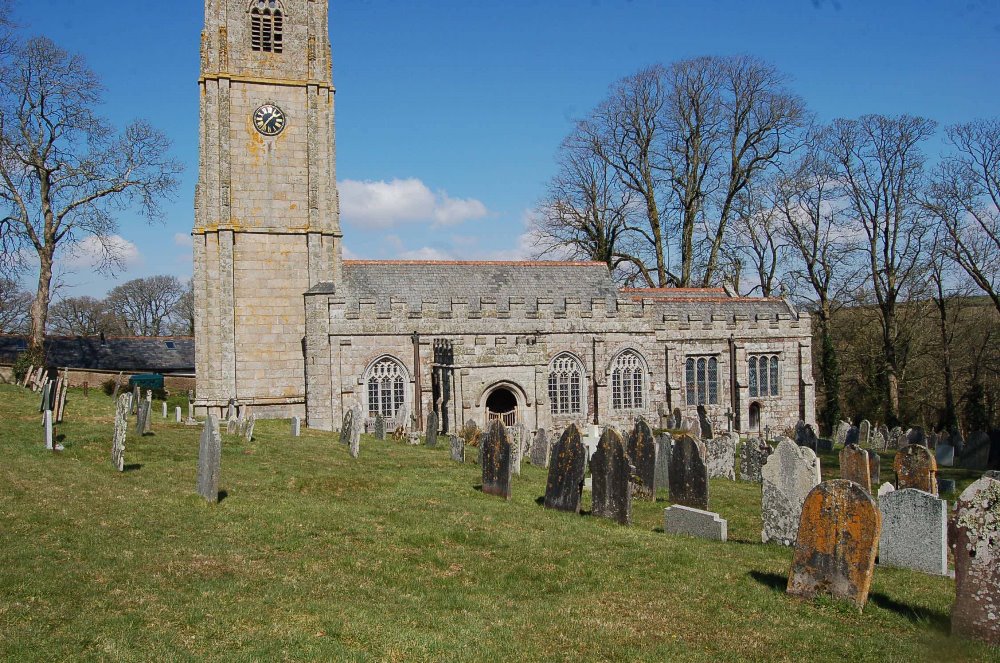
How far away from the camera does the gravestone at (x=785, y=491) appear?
11.3 m

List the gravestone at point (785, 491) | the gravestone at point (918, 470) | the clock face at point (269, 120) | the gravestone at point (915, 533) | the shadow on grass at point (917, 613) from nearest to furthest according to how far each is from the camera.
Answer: the shadow on grass at point (917, 613)
the gravestone at point (915, 533)
the gravestone at point (785, 491)
the gravestone at point (918, 470)
the clock face at point (269, 120)

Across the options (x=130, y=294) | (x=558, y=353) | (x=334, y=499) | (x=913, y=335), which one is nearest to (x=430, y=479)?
(x=334, y=499)

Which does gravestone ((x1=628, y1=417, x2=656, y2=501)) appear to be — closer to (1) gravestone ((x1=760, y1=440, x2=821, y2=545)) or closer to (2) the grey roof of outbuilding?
(1) gravestone ((x1=760, y1=440, x2=821, y2=545))

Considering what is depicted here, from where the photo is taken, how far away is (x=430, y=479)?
15625mm

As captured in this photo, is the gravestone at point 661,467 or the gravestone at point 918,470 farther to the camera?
the gravestone at point 661,467

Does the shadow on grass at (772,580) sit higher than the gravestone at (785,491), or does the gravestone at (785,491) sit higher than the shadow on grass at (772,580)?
the gravestone at (785,491)

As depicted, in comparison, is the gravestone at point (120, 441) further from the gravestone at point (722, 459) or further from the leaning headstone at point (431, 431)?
the gravestone at point (722, 459)

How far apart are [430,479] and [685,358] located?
1631 cm

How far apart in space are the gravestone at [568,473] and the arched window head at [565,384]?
1503cm

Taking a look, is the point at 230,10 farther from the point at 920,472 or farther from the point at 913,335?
the point at 913,335

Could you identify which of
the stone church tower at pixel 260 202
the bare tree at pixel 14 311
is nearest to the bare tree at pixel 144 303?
the bare tree at pixel 14 311

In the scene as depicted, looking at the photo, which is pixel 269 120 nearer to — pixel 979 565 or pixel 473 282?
pixel 473 282

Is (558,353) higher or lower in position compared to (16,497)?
higher

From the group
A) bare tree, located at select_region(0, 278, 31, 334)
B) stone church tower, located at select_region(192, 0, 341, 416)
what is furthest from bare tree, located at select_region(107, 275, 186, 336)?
stone church tower, located at select_region(192, 0, 341, 416)
